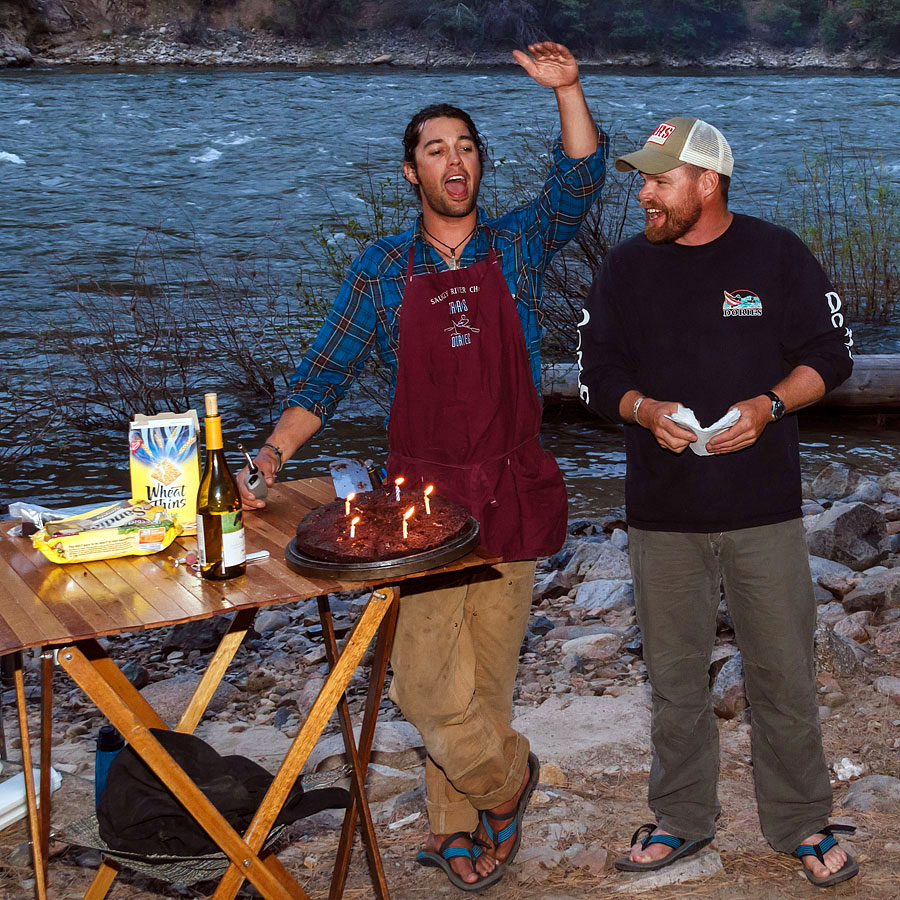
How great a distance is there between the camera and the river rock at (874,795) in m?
3.56

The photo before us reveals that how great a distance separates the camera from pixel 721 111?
105ft

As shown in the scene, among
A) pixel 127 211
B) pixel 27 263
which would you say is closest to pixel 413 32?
pixel 127 211

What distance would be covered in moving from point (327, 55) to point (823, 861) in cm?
4315

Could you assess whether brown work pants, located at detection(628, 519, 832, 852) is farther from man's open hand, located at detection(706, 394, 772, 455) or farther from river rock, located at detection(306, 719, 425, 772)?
river rock, located at detection(306, 719, 425, 772)

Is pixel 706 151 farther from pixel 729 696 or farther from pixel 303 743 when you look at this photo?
pixel 729 696

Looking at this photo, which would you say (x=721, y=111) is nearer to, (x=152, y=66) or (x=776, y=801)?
(x=152, y=66)

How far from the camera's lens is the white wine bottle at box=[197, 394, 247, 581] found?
2.59 metres

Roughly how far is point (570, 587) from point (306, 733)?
3.61m

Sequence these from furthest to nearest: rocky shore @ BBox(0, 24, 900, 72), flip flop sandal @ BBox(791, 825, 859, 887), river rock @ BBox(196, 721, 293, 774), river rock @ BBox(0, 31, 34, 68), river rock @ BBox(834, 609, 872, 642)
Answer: rocky shore @ BBox(0, 24, 900, 72) < river rock @ BBox(0, 31, 34, 68) < river rock @ BBox(834, 609, 872, 642) < river rock @ BBox(196, 721, 293, 774) < flip flop sandal @ BBox(791, 825, 859, 887)

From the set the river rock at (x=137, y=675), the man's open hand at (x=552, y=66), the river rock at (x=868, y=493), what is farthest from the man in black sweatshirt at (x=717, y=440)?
the river rock at (x=868, y=493)

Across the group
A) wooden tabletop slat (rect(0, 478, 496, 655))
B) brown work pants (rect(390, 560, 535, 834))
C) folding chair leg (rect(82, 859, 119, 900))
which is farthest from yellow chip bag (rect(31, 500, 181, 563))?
folding chair leg (rect(82, 859, 119, 900))

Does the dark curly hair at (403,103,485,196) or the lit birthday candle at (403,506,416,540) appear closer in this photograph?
the lit birthday candle at (403,506,416,540)

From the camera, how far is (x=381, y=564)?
99.8 inches

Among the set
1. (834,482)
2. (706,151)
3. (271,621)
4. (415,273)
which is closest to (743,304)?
(706,151)
